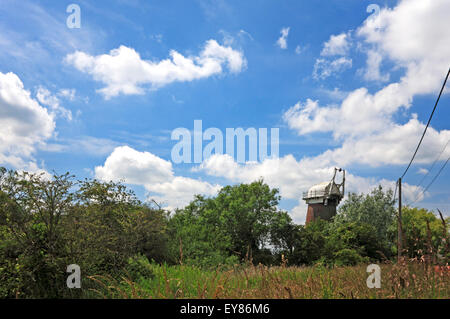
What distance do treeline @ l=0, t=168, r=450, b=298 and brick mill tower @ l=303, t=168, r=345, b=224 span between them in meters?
6.03

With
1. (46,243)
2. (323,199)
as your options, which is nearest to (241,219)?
(323,199)

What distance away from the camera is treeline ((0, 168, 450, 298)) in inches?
362

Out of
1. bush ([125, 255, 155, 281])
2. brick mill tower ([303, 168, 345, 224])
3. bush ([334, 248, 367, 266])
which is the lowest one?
bush ([334, 248, 367, 266])

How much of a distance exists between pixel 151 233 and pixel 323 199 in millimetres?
40843

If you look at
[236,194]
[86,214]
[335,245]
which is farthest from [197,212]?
[86,214]

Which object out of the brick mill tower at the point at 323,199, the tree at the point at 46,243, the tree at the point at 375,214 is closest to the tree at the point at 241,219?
the tree at the point at 375,214

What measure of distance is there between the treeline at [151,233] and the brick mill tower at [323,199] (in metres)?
6.03

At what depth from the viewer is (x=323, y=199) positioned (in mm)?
55750

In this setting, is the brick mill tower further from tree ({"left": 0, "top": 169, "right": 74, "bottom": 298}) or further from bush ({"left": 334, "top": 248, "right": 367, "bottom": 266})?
tree ({"left": 0, "top": 169, "right": 74, "bottom": 298})

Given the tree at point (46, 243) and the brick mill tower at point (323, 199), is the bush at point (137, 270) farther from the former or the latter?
the brick mill tower at point (323, 199)

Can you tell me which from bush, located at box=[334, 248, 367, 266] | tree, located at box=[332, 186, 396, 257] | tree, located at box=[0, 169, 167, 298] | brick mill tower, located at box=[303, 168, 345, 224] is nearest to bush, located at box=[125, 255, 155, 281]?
tree, located at box=[0, 169, 167, 298]

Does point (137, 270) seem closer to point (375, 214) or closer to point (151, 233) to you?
point (151, 233)

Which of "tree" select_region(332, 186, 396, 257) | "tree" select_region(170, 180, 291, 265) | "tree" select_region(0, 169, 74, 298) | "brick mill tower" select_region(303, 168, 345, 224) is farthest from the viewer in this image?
"brick mill tower" select_region(303, 168, 345, 224)
